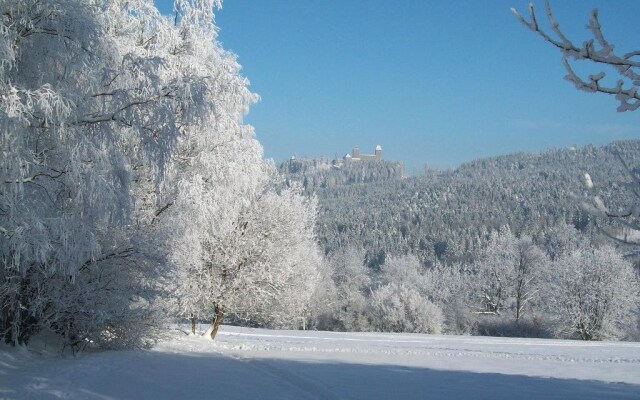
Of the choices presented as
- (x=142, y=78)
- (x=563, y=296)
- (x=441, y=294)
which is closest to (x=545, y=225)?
(x=441, y=294)

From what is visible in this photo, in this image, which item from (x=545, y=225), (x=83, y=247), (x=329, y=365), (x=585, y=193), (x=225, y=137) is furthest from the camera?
(x=545, y=225)

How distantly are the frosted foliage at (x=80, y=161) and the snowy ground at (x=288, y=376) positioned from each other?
36.1 inches

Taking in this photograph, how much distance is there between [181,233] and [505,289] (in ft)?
107

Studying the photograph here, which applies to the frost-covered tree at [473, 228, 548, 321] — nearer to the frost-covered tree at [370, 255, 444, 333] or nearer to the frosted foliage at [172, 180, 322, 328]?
the frost-covered tree at [370, 255, 444, 333]

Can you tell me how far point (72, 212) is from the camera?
6.75 metres

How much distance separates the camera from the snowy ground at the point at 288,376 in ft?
22.3

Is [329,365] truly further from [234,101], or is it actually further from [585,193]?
[585,193]

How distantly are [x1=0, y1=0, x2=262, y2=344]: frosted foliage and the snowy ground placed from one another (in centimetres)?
A: 92

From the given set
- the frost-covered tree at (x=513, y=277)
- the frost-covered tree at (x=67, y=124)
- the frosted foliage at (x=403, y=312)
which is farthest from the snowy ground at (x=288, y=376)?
the frost-covered tree at (x=513, y=277)

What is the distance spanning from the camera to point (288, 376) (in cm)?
858

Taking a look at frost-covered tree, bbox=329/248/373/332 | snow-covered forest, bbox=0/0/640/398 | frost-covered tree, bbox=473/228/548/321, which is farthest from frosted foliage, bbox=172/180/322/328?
frost-covered tree, bbox=473/228/548/321

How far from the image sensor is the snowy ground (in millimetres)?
6804

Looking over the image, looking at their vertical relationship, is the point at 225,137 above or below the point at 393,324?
above

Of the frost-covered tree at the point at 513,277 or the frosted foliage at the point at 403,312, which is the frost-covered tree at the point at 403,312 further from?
the frost-covered tree at the point at 513,277
